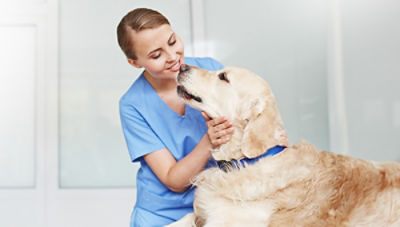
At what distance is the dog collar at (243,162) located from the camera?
1.14 m

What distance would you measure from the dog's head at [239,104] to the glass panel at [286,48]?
1.43 meters

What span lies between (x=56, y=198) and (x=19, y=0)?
5.03 feet

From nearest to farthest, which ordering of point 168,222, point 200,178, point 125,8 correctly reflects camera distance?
1. point 200,178
2. point 168,222
3. point 125,8

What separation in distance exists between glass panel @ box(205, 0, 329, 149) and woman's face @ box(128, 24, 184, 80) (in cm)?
141

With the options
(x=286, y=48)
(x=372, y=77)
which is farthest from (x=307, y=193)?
(x=286, y=48)

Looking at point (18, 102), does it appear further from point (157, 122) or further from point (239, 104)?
point (239, 104)

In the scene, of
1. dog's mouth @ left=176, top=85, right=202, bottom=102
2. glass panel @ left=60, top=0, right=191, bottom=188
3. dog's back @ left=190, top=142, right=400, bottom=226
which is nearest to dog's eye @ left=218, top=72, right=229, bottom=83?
dog's mouth @ left=176, top=85, right=202, bottom=102

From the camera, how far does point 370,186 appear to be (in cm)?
107

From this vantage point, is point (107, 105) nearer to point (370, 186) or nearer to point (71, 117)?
point (71, 117)

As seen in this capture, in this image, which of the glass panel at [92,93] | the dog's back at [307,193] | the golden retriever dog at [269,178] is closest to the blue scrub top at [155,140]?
the golden retriever dog at [269,178]

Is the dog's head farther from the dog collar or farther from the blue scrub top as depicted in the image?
the blue scrub top

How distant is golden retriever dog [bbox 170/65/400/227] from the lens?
40.8 inches

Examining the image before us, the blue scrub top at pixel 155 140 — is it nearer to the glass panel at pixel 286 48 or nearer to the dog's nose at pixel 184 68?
the dog's nose at pixel 184 68

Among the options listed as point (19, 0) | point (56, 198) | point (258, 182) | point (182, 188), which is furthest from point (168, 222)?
point (19, 0)
